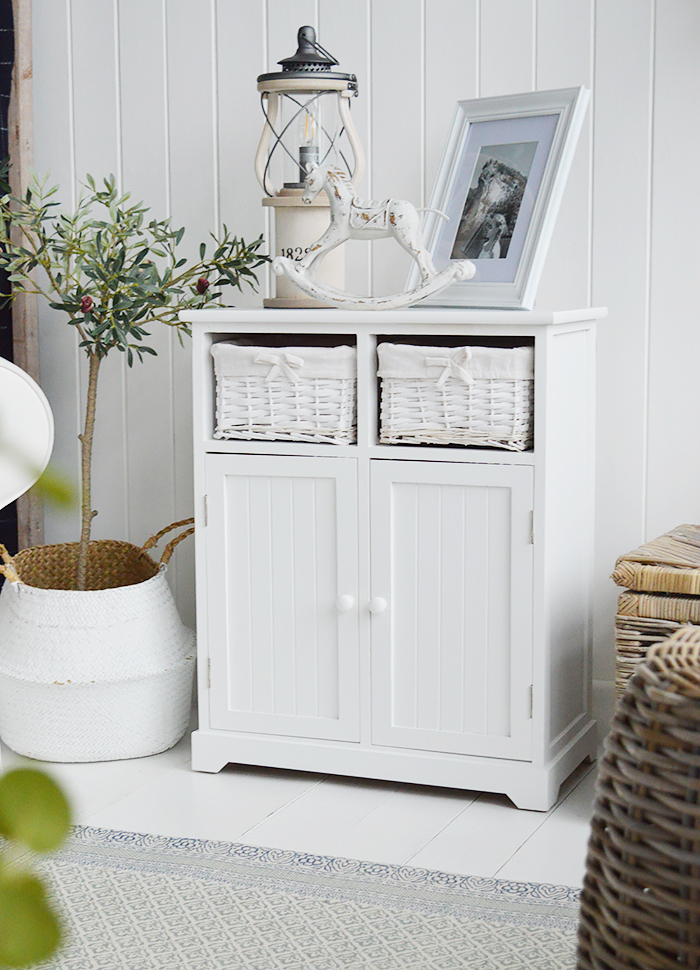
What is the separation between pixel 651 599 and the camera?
6.38ft

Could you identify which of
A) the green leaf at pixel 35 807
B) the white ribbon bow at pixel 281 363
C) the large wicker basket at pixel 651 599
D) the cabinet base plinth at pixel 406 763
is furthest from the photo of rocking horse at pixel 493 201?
the green leaf at pixel 35 807

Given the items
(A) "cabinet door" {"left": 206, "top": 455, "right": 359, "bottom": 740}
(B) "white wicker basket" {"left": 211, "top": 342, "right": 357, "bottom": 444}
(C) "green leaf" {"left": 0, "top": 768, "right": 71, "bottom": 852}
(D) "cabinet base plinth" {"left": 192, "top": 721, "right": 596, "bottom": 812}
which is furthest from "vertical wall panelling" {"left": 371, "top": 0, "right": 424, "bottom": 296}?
(C) "green leaf" {"left": 0, "top": 768, "right": 71, "bottom": 852}

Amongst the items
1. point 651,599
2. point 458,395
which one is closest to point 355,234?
point 458,395

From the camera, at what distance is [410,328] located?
Result: 80.0 inches

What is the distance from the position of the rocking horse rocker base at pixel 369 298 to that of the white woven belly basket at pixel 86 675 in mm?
729

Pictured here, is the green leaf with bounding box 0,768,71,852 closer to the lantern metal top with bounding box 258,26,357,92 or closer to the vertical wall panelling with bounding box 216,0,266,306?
the lantern metal top with bounding box 258,26,357,92

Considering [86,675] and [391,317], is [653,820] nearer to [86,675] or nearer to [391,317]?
[391,317]

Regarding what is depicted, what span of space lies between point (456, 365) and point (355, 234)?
1.12ft

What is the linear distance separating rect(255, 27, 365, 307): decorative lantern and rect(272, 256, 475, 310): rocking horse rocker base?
0.26 feet

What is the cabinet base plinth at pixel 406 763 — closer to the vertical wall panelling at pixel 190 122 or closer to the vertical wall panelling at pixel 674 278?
the vertical wall panelling at pixel 674 278

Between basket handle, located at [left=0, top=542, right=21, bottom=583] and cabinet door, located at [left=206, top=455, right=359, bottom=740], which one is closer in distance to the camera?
cabinet door, located at [left=206, top=455, right=359, bottom=740]

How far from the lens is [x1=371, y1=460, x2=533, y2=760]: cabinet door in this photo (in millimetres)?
2025

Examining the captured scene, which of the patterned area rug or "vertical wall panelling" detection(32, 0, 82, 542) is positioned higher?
"vertical wall panelling" detection(32, 0, 82, 542)

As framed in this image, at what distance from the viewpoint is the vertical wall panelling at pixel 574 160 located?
2.27 metres
